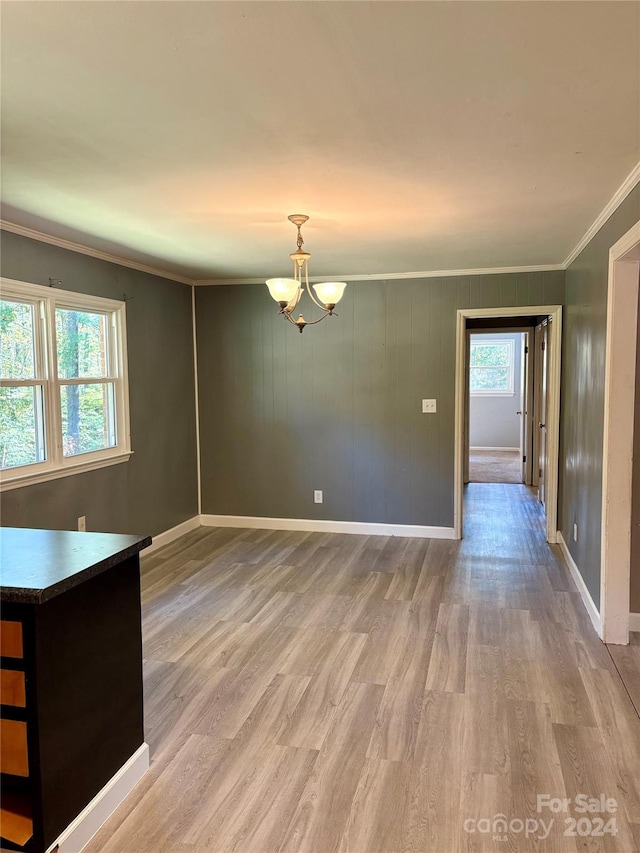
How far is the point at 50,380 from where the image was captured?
3680mm

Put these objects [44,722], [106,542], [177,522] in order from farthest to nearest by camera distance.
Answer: [177,522], [106,542], [44,722]

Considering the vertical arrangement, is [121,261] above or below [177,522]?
above

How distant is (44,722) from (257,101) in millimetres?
1982

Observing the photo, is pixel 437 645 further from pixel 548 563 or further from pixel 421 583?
pixel 548 563

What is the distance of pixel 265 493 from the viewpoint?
5.64 m

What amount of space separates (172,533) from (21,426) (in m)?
2.00

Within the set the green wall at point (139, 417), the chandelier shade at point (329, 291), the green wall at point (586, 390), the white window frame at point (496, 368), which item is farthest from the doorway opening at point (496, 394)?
the chandelier shade at point (329, 291)

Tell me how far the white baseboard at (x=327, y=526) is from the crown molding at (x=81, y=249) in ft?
7.61

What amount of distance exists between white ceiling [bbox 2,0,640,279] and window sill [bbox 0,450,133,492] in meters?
1.47

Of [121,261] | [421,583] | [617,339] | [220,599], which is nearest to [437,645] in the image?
[421,583]

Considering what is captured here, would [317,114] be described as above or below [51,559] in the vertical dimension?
above

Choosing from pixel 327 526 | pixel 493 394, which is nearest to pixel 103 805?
pixel 327 526

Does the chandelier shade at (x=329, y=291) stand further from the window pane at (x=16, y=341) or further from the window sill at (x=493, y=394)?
the window sill at (x=493, y=394)

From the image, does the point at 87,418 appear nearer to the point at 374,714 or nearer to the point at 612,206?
the point at 374,714
